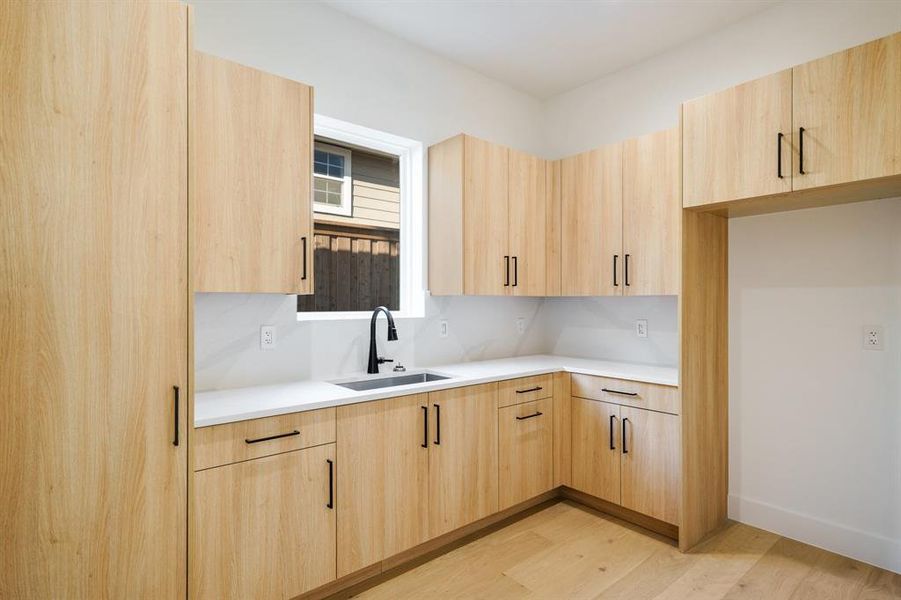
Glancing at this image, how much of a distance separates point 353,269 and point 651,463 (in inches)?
82.2

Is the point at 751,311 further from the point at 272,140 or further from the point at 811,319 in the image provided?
the point at 272,140

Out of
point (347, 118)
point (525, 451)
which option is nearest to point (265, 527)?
point (525, 451)

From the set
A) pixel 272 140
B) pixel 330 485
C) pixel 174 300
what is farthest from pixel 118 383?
pixel 272 140

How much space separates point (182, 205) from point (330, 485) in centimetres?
126

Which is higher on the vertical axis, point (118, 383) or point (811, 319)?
point (811, 319)

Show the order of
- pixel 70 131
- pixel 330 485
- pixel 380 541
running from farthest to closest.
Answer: pixel 380 541 → pixel 330 485 → pixel 70 131

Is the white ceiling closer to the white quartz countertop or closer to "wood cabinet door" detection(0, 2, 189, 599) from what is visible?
"wood cabinet door" detection(0, 2, 189, 599)

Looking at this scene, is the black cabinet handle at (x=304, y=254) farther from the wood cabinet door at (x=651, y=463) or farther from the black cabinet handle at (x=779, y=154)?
the black cabinet handle at (x=779, y=154)

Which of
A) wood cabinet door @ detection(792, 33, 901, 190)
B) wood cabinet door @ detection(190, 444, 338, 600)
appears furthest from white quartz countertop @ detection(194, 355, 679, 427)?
wood cabinet door @ detection(792, 33, 901, 190)

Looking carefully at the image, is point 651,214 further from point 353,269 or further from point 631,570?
point 631,570

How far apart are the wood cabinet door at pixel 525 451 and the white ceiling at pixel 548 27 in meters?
2.30

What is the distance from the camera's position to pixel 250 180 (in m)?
2.01

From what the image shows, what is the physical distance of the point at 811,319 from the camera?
8.41 feet

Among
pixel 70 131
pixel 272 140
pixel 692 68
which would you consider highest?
pixel 692 68
